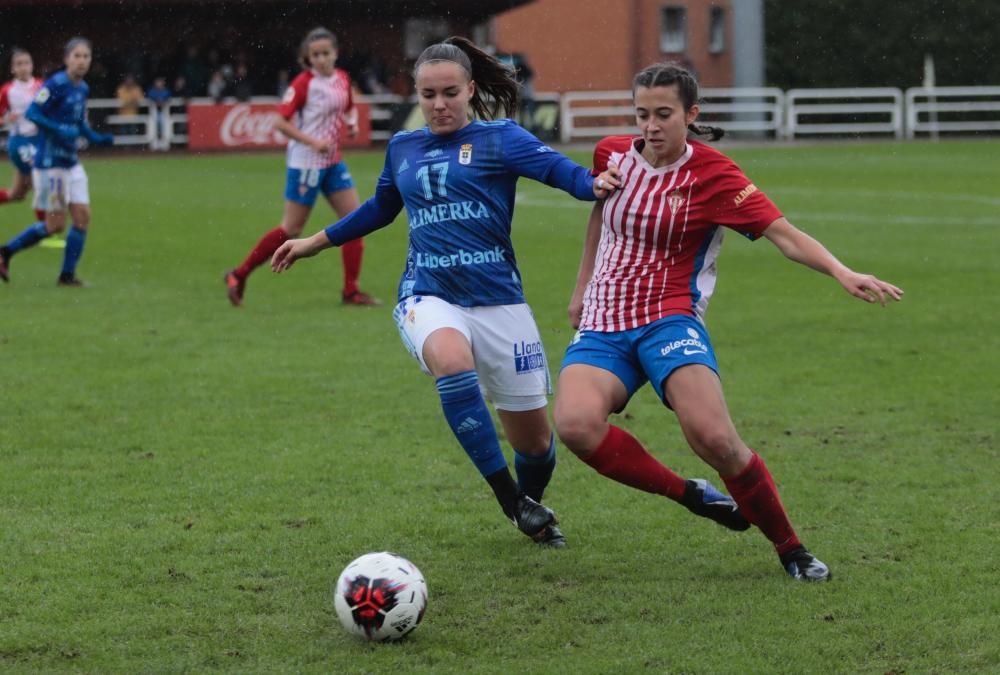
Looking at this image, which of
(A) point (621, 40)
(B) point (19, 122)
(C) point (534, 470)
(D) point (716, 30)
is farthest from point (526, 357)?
(D) point (716, 30)

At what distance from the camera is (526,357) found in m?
5.62

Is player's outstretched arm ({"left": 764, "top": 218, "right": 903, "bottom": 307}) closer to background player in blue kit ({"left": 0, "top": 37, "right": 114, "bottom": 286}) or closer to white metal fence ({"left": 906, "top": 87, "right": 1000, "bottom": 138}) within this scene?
background player in blue kit ({"left": 0, "top": 37, "right": 114, "bottom": 286})

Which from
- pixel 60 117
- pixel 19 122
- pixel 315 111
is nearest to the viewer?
pixel 315 111

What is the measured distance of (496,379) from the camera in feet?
18.5

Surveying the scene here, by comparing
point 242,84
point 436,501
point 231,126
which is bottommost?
point 436,501

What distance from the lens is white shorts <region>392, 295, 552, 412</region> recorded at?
5.55 m

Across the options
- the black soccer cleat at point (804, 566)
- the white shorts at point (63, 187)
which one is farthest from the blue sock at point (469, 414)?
the white shorts at point (63, 187)

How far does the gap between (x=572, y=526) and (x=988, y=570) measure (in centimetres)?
155

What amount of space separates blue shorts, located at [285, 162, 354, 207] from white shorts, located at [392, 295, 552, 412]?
6708mm

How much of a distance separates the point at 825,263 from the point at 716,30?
143ft

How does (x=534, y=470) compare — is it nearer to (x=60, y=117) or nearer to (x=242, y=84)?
(x=60, y=117)

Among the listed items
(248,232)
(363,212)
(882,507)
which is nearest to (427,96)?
(363,212)

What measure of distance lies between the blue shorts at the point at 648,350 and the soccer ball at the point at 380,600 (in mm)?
1104

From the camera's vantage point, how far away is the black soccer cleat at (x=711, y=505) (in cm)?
545
